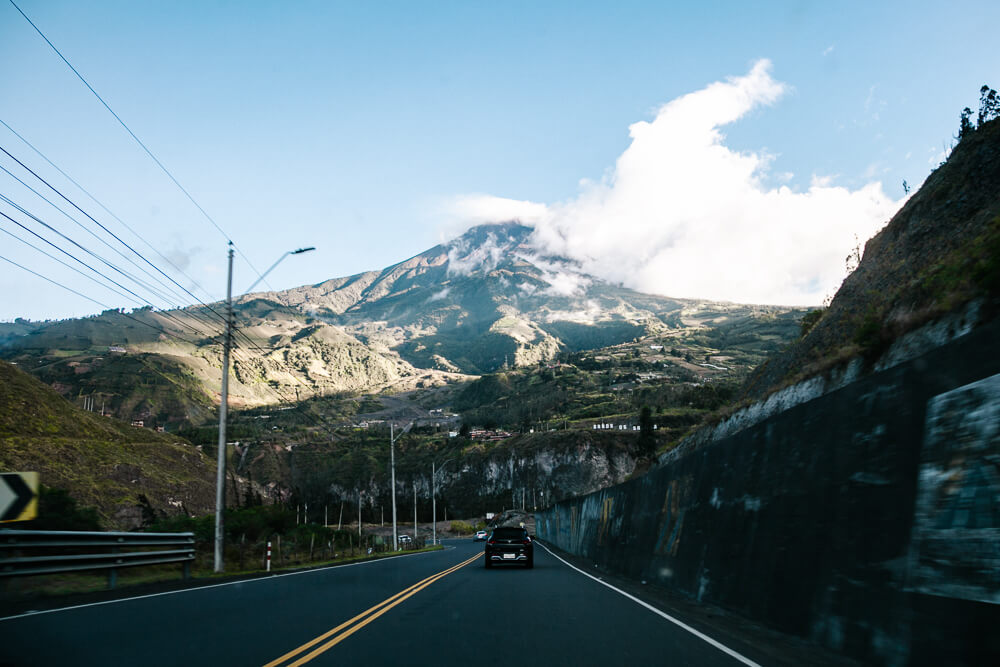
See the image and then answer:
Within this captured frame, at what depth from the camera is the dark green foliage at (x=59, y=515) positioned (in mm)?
18812

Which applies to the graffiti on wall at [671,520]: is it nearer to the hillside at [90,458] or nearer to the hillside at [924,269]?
the hillside at [924,269]

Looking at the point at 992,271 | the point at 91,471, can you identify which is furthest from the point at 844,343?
the point at 91,471

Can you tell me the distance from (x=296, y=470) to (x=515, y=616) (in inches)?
6560

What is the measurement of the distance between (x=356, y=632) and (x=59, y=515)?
15.4 metres

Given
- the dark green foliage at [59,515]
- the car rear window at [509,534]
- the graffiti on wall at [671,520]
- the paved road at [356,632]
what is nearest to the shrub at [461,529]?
the car rear window at [509,534]

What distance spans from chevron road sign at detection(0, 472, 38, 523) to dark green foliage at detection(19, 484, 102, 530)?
13.0 m

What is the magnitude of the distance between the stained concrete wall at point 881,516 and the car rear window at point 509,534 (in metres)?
14.1

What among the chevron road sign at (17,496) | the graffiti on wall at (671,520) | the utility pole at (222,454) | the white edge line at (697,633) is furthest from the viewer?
the utility pole at (222,454)

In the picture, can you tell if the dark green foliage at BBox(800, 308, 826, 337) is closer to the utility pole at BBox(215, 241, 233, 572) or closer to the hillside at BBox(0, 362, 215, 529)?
the utility pole at BBox(215, 241, 233, 572)

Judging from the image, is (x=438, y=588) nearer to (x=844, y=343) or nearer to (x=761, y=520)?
(x=761, y=520)

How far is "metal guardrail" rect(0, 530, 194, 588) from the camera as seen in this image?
12.3 m

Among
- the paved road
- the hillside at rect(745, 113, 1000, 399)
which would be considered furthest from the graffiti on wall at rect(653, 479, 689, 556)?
the hillside at rect(745, 113, 1000, 399)

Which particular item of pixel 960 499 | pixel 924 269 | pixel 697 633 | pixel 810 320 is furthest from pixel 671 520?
pixel 810 320

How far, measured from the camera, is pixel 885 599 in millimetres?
6410
